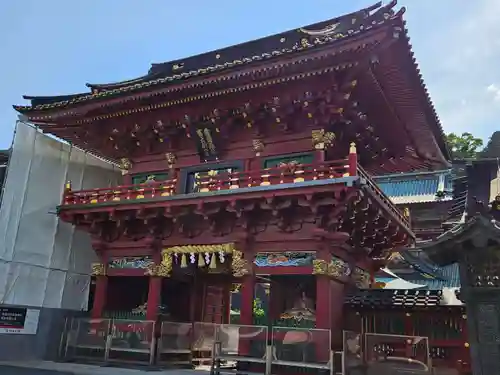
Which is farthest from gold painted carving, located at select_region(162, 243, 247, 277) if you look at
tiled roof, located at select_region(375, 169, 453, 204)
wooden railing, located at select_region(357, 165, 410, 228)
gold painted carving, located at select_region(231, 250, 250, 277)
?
tiled roof, located at select_region(375, 169, 453, 204)

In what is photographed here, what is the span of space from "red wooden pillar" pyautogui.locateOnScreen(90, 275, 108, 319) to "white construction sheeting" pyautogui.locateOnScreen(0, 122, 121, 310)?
78.9 inches

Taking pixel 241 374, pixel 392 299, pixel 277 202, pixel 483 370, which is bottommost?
pixel 241 374

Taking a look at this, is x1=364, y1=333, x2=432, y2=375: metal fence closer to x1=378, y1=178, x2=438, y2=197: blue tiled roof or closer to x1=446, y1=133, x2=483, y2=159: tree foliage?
x1=378, y1=178, x2=438, y2=197: blue tiled roof

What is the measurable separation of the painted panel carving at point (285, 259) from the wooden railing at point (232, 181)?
198 centimetres

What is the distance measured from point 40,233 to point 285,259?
30.0 ft

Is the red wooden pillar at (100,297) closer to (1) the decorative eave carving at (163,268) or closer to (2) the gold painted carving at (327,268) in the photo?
(1) the decorative eave carving at (163,268)

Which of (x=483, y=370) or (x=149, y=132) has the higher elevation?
(x=149, y=132)

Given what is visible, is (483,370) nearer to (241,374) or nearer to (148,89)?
(241,374)

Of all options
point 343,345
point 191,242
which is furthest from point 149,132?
point 343,345

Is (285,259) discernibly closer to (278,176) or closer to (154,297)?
(278,176)

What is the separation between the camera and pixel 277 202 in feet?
40.0

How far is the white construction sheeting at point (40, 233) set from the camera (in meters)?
15.2

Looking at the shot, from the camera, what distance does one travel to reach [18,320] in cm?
1502

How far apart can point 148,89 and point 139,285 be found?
7.65 meters
